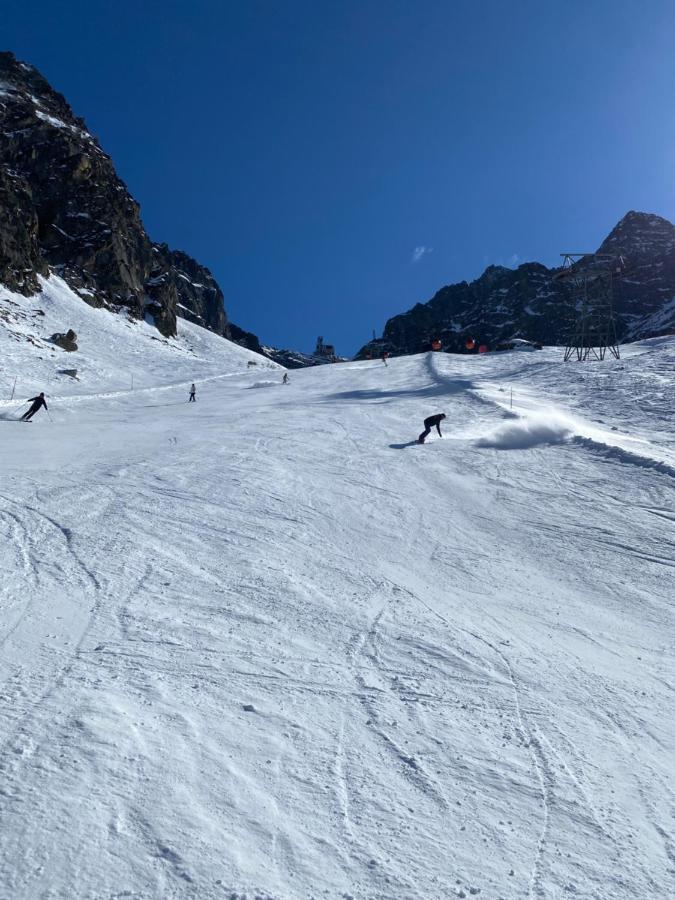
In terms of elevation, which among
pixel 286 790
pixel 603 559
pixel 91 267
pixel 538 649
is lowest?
pixel 286 790

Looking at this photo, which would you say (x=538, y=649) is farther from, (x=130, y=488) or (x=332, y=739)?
(x=130, y=488)

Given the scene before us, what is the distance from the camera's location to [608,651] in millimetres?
6176

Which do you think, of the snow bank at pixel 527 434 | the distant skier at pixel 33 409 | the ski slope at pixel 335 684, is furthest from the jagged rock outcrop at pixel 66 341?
the snow bank at pixel 527 434

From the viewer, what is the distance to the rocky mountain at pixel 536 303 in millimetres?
156225

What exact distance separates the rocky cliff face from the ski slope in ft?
187


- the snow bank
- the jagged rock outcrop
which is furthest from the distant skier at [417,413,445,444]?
the jagged rock outcrop

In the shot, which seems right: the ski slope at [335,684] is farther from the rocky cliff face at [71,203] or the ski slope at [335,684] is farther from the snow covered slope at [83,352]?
the rocky cliff face at [71,203]

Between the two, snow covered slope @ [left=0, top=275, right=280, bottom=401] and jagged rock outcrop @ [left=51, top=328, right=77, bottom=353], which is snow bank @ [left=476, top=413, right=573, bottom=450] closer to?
snow covered slope @ [left=0, top=275, right=280, bottom=401]

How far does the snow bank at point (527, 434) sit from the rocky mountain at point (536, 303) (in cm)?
12574

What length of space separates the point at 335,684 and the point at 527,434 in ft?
43.8

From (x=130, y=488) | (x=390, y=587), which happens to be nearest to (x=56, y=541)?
(x=130, y=488)

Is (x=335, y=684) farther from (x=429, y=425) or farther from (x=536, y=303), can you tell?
(x=536, y=303)

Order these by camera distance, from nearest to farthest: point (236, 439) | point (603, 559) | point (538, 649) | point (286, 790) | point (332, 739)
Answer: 1. point (286, 790)
2. point (332, 739)
3. point (538, 649)
4. point (603, 559)
5. point (236, 439)

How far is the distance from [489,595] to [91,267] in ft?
241
